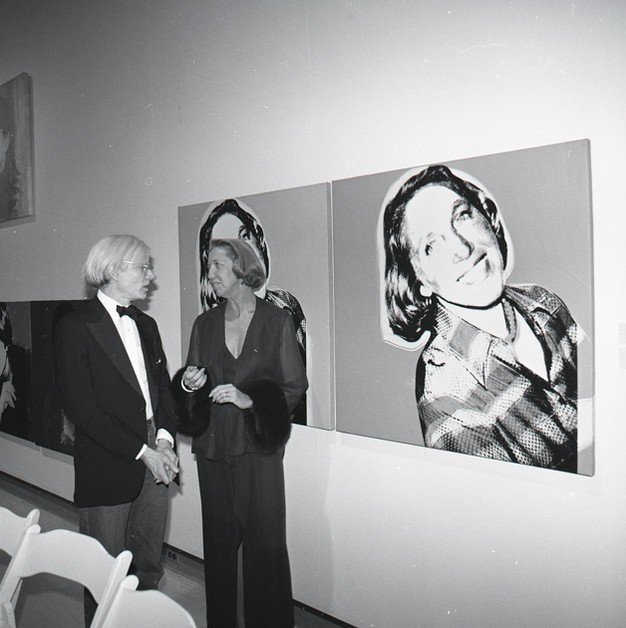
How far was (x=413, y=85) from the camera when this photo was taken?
7.43 ft

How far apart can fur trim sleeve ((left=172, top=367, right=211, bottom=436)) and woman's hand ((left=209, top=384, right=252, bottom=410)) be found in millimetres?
179

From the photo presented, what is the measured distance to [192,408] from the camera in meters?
2.58

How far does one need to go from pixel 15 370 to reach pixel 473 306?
12.7 feet

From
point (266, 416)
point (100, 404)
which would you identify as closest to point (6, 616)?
point (100, 404)

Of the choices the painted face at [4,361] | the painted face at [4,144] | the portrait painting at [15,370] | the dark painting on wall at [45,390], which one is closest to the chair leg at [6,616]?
the dark painting on wall at [45,390]

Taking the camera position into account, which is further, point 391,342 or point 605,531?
point 391,342

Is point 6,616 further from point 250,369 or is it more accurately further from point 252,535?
point 250,369

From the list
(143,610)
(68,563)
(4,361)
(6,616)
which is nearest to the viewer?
(143,610)

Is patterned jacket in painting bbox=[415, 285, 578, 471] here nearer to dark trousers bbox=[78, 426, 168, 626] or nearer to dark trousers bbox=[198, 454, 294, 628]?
dark trousers bbox=[198, 454, 294, 628]

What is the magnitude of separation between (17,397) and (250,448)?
3.00 m

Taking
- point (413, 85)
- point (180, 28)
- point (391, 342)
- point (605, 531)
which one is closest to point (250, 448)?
point (391, 342)

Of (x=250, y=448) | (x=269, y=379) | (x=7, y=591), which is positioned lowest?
(x=7, y=591)

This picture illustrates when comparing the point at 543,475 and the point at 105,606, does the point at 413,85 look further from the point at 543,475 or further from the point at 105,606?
the point at 105,606

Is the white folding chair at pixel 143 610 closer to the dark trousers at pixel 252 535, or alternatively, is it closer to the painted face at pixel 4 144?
the dark trousers at pixel 252 535
